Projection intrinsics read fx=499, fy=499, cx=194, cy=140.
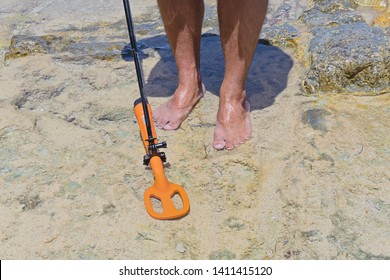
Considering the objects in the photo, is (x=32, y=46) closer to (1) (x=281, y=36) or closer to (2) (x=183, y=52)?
(2) (x=183, y=52)

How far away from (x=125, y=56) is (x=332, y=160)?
5.17 feet

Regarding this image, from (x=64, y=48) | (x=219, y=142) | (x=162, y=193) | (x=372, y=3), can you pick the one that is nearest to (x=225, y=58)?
(x=219, y=142)

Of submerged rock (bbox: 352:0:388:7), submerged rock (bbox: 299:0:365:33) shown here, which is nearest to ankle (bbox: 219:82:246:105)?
submerged rock (bbox: 299:0:365:33)

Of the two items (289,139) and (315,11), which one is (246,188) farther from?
(315,11)

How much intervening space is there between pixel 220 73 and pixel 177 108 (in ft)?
1.76

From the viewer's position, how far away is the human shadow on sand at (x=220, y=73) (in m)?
2.64

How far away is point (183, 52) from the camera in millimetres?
2441

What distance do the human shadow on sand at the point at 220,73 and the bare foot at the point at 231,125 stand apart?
197 millimetres

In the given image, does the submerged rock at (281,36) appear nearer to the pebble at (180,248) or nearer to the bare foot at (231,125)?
the bare foot at (231,125)

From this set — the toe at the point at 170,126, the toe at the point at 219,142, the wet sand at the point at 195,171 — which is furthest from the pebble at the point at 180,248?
the toe at the point at 170,126

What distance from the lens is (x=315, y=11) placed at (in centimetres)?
373

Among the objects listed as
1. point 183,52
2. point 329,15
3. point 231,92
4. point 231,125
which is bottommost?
point 329,15

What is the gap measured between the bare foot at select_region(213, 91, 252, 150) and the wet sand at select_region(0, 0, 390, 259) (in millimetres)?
44

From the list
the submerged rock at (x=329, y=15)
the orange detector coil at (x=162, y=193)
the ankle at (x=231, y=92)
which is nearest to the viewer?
the orange detector coil at (x=162, y=193)
